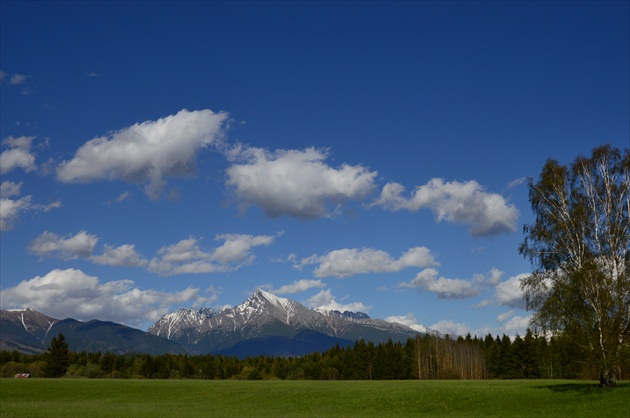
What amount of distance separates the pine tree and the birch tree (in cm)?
13150

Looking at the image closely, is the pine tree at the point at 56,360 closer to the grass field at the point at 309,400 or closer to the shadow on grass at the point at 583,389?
the grass field at the point at 309,400

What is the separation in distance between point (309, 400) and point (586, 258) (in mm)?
33595

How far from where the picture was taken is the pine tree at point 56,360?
148000 mm

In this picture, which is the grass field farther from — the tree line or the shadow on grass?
the tree line

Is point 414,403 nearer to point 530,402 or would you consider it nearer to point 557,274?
point 530,402

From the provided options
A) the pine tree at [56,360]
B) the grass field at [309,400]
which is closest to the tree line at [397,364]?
the pine tree at [56,360]

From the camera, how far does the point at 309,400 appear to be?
6519 cm

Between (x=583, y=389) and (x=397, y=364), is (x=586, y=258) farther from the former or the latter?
(x=397, y=364)

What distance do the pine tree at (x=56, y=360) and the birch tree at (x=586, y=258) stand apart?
132 metres

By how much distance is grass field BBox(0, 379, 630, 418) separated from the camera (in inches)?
1939

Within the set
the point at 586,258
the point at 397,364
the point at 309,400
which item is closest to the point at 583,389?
the point at 586,258

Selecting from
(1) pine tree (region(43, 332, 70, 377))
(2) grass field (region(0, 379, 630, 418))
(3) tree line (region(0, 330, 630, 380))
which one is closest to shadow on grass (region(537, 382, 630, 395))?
(2) grass field (region(0, 379, 630, 418))

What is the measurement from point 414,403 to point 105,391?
46.6 m

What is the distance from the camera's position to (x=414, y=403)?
191 feet
